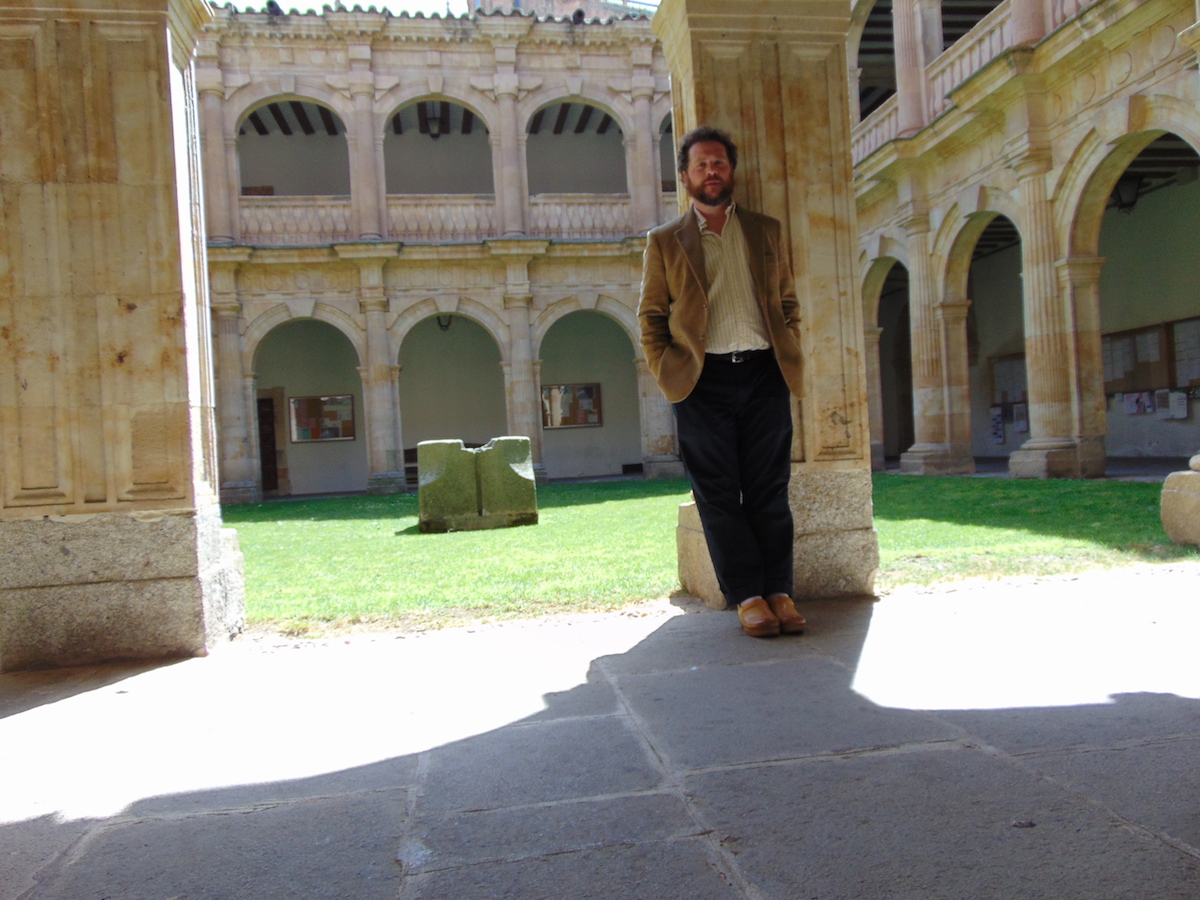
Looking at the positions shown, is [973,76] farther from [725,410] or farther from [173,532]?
[173,532]

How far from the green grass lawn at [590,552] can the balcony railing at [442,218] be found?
27.3ft

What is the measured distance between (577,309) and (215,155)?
24.0 ft

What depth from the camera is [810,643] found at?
2891 mm

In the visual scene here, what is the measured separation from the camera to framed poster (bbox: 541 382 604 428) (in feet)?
68.1

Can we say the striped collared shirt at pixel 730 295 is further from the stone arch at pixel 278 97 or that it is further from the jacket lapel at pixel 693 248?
the stone arch at pixel 278 97

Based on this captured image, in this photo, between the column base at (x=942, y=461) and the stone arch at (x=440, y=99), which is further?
the stone arch at (x=440, y=99)

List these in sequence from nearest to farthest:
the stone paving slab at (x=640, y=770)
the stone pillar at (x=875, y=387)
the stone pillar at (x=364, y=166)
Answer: the stone paving slab at (x=640, y=770)
the stone pillar at (x=875, y=387)
the stone pillar at (x=364, y=166)

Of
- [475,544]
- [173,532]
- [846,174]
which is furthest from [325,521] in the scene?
[846,174]

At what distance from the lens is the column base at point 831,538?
3652 millimetres

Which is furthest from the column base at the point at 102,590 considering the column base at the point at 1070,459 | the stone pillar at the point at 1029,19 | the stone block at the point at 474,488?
the stone pillar at the point at 1029,19

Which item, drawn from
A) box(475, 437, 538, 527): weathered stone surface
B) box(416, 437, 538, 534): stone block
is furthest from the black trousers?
box(475, 437, 538, 527): weathered stone surface

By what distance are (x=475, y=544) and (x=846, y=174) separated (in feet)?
15.0

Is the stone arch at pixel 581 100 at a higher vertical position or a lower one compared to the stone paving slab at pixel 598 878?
higher

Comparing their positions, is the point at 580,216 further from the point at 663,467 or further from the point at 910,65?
the point at 910,65
